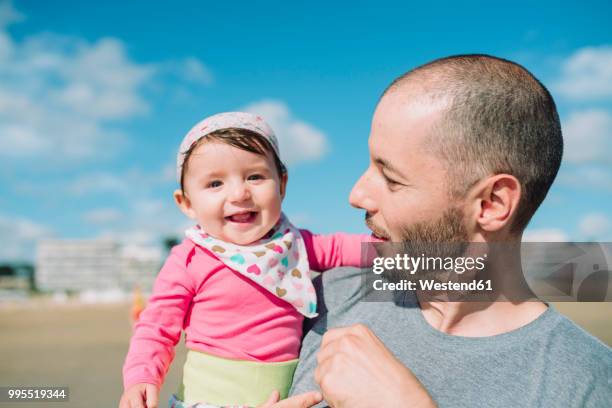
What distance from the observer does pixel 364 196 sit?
8.06ft

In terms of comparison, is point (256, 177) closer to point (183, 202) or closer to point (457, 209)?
point (183, 202)

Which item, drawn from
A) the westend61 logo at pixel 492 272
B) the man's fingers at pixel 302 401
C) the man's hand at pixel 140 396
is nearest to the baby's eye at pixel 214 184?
the westend61 logo at pixel 492 272

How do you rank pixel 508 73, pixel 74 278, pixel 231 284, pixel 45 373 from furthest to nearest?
pixel 74 278, pixel 45 373, pixel 231 284, pixel 508 73

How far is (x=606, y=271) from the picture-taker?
254 cm

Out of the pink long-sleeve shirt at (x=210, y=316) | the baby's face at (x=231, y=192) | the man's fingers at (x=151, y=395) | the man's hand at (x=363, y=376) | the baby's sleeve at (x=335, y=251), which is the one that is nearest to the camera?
the man's hand at (x=363, y=376)

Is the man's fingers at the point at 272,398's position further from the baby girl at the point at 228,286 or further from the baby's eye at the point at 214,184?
the baby's eye at the point at 214,184

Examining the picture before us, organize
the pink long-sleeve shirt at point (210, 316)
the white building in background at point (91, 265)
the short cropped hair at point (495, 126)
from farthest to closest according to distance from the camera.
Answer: the white building in background at point (91, 265)
the pink long-sleeve shirt at point (210, 316)
the short cropped hair at point (495, 126)

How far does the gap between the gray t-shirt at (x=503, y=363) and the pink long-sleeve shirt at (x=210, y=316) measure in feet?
0.61

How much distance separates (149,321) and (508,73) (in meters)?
1.80

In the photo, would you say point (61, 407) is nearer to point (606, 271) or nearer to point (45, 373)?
point (45, 373)

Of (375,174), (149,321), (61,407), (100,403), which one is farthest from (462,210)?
(61,407)

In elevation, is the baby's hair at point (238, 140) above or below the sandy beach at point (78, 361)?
below

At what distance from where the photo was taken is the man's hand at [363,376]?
6.19 ft

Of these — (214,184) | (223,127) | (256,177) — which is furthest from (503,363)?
(223,127)
